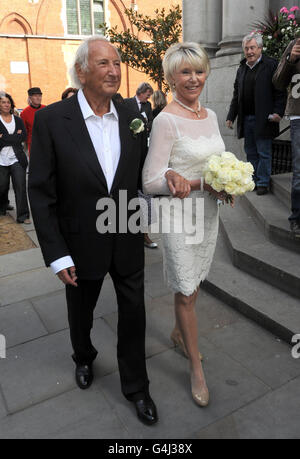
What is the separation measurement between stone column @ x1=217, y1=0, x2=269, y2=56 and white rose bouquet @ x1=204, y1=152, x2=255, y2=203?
5480mm

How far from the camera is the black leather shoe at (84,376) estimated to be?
260 cm

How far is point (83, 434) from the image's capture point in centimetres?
221

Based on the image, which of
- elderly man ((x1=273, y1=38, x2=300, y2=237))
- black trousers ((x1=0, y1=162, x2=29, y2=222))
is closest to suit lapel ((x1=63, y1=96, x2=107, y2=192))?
elderly man ((x1=273, y1=38, x2=300, y2=237))

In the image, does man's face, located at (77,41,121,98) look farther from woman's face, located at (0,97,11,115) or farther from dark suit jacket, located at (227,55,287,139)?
woman's face, located at (0,97,11,115)

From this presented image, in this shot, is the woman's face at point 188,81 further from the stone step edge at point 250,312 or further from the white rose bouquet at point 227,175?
the stone step edge at point 250,312

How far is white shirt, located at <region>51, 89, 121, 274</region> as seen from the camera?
2121 millimetres

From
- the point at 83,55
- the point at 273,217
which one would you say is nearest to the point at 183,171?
the point at 83,55

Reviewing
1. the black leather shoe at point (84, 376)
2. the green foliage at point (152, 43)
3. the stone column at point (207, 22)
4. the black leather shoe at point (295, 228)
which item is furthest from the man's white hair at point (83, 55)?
the green foliage at point (152, 43)

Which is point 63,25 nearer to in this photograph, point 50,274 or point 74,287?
point 50,274

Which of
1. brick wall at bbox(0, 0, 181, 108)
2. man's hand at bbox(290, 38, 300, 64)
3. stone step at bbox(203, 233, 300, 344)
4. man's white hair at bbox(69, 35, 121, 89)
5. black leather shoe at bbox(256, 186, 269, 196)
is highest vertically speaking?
brick wall at bbox(0, 0, 181, 108)

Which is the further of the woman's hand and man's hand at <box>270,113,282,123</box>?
man's hand at <box>270,113,282,123</box>

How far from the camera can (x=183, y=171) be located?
93.7 inches

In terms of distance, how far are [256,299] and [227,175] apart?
1.64 metres

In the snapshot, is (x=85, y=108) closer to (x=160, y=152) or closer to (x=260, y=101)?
(x=160, y=152)
